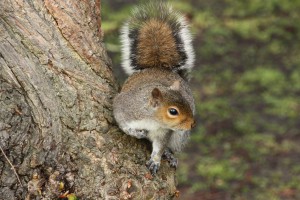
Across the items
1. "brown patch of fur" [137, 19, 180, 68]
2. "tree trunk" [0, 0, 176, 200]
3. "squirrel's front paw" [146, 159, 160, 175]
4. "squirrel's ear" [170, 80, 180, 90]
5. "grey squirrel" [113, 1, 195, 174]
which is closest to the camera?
"tree trunk" [0, 0, 176, 200]

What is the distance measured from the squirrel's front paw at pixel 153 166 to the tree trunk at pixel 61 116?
28mm

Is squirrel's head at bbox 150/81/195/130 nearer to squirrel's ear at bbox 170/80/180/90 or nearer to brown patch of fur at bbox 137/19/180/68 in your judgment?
squirrel's ear at bbox 170/80/180/90

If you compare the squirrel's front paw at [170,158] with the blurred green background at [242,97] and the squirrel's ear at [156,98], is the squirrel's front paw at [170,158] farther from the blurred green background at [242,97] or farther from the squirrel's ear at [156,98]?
the blurred green background at [242,97]

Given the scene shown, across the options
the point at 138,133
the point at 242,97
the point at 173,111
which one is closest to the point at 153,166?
the point at 138,133

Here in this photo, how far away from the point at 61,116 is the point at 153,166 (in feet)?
1.54

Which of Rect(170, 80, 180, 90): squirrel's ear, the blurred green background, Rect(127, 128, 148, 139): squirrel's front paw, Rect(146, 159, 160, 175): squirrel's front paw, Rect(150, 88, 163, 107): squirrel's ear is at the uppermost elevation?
Rect(170, 80, 180, 90): squirrel's ear

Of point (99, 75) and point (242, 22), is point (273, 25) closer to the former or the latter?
point (242, 22)

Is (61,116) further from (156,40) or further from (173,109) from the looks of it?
(156,40)

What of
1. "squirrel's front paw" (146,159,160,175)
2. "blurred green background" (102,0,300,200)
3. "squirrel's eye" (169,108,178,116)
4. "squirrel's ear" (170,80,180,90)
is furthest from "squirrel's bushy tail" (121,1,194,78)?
"blurred green background" (102,0,300,200)

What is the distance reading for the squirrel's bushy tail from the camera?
312cm

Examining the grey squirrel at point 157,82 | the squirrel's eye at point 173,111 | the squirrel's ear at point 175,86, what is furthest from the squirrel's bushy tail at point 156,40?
the squirrel's eye at point 173,111

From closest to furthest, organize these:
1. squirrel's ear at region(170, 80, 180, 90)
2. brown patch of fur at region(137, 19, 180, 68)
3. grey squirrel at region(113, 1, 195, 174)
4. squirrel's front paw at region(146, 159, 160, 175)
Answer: squirrel's front paw at region(146, 159, 160, 175) < grey squirrel at region(113, 1, 195, 174) < squirrel's ear at region(170, 80, 180, 90) < brown patch of fur at region(137, 19, 180, 68)

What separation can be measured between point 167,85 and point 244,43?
4779mm

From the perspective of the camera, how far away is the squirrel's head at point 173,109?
282 centimetres
